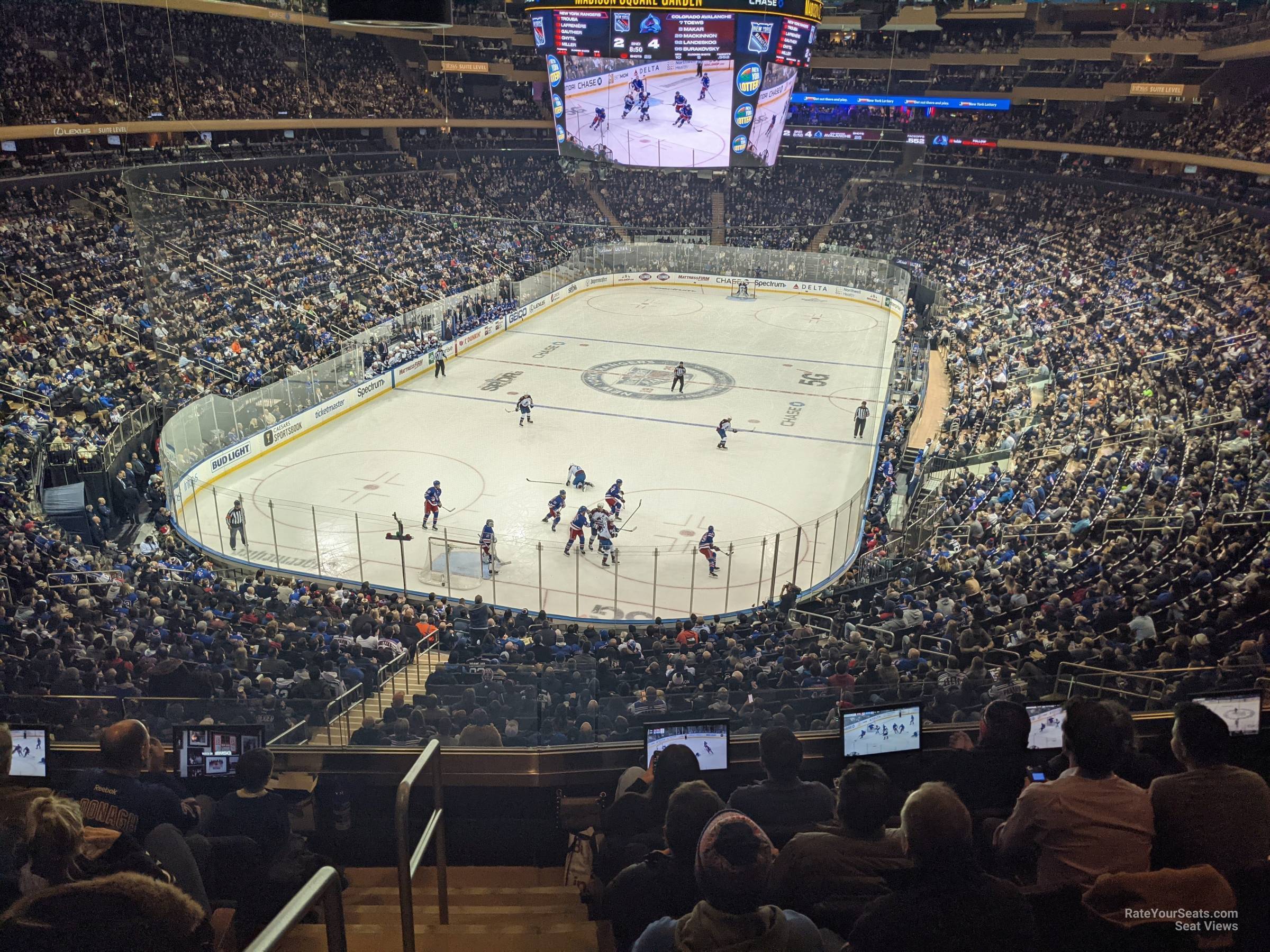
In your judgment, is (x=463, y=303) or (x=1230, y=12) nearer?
(x=463, y=303)

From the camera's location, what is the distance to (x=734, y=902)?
3.25 metres

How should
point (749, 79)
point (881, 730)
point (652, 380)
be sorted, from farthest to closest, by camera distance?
point (749, 79)
point (652, 380)
point (881, 730)

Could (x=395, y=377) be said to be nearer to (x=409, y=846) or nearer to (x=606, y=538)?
(x=606, y=538)

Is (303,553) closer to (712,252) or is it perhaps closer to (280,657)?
(280,657)

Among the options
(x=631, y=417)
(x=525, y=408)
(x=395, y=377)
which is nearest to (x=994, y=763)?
(x=525, y=408)

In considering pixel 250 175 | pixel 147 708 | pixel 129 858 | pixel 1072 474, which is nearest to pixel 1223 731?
pixel 129 858

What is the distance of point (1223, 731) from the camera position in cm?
441

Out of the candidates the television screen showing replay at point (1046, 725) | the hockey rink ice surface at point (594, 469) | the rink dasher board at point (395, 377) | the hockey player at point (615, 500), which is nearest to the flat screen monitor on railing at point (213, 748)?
the television screen showing replay at point (1046, 725)

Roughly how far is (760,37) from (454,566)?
99.7 ft

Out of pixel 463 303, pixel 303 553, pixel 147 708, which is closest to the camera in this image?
pixel 147 708

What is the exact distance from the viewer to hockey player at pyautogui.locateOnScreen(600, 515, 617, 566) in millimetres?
19031

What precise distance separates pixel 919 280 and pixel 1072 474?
81.2ft

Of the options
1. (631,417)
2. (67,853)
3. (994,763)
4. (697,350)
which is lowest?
(631,417)

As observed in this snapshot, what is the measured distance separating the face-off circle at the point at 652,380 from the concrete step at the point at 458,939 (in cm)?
2694
